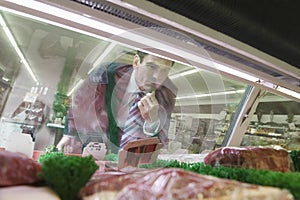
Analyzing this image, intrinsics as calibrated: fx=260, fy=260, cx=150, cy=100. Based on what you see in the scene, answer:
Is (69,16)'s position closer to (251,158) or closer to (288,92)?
(251,158)

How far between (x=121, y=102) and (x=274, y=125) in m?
2.42

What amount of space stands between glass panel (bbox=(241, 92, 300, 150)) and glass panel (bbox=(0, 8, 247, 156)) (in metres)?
1.73

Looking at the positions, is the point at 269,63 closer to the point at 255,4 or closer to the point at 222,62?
the point at 222,62

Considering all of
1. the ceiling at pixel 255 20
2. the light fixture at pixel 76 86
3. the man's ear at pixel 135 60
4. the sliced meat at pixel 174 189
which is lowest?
the sliced meat at pixel 174 189

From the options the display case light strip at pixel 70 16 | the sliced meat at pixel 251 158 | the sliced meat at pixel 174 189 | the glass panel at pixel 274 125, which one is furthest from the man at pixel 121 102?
the glass panel at pixel 274 125

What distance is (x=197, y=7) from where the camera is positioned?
1.17 m

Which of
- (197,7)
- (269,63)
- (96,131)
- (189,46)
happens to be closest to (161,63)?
(189,46)

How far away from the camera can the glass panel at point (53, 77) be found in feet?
4.38

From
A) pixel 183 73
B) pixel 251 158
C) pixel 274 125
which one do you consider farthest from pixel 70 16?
pixel 274 125

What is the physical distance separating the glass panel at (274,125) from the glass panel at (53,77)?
68.2 inches

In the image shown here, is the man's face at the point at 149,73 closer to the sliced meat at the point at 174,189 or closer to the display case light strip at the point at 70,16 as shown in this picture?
the display case light strip at the point at 70,16

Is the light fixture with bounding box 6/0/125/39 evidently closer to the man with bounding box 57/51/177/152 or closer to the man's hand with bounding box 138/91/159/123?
the man with bounding box 57/51/177/152

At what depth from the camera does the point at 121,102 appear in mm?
1338

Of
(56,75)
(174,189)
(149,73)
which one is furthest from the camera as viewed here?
(56,75)
